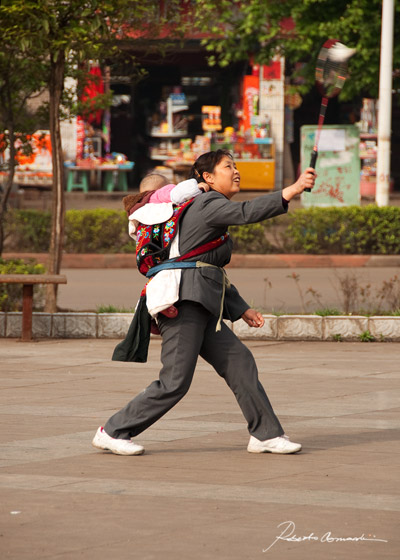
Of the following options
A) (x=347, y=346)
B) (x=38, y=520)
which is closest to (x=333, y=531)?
(x=38, y=520)

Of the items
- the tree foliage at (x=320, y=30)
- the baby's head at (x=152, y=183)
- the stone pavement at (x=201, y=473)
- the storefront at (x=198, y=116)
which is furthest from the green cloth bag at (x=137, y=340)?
the storefront at (x=198, y=116)

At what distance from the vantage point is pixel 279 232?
822 inches

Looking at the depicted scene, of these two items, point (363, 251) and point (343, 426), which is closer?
point (343, 426)

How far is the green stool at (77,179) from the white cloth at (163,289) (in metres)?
22.8

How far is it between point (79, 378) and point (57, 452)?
3.01 metres

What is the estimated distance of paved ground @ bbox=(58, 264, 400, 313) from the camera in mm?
14172

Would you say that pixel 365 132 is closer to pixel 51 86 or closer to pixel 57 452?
pixel 51 86

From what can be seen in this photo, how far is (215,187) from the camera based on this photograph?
21.8ft

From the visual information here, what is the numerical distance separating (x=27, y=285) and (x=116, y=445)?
18.0 ft

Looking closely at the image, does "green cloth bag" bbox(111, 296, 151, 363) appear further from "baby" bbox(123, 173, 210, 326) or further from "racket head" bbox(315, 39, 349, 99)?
"racket head" bbox(315, 39, 349, 99)

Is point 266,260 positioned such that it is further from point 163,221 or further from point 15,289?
point 163,221

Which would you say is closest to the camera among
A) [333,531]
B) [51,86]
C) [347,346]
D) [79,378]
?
[333,531]

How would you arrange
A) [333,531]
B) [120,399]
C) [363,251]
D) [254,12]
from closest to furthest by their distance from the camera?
[333,531]
[120,399]
[363,251]
[254,12]

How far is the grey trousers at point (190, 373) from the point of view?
664 cm
